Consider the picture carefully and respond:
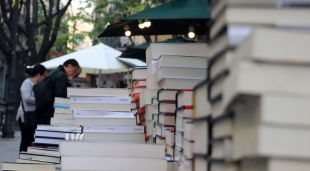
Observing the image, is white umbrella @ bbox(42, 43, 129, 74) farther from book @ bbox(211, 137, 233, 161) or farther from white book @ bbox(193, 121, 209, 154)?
book @ bbox(211, 137, 233, 161)

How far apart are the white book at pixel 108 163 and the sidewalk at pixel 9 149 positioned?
912cm

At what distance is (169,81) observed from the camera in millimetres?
3912

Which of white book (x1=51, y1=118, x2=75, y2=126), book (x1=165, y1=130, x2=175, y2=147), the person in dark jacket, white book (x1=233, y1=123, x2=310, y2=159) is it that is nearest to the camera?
white book (x1=233, y1=123, x2=310, y2=159)

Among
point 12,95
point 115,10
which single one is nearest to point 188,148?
point 12,95

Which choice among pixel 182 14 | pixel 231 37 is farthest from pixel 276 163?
pixel 182 14

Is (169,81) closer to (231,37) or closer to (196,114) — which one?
(196,114)

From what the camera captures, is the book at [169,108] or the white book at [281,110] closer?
Answer: the white book at [281,110]

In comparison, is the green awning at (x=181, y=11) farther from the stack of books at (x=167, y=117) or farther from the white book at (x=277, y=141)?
the white book at (x=277, y=141)

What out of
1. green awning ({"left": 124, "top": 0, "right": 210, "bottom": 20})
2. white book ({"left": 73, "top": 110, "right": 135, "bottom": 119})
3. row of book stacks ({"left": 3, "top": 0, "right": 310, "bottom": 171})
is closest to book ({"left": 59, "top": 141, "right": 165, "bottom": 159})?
row of book stacks ({"left": 3, "top": 0, "right": 310, "bottom": 171})

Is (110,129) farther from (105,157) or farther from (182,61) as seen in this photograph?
(105,157)

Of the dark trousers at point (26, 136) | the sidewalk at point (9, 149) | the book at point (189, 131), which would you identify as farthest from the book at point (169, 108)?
the sidewalk at point (9, 149)

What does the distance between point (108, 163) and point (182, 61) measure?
1075 mm

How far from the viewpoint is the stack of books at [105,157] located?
308 centimetres

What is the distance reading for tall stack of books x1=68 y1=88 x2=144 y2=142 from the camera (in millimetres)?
4930
